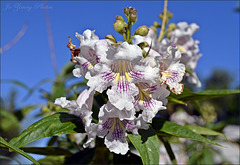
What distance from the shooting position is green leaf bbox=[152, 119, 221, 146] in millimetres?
888

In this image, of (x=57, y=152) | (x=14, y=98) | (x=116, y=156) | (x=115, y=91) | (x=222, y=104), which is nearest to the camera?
(x=115, y=91)

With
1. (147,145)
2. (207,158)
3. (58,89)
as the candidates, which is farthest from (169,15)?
(207,158)

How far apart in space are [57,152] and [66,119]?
0.30 meters

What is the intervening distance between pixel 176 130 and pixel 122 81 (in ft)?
0.93

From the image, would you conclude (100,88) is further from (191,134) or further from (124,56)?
(191,134)

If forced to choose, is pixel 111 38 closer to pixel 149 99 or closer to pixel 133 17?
pixel 133 17

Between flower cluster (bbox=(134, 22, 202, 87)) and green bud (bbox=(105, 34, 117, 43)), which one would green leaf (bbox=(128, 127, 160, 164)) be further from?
flower cluster (bbox=(134, 22, 202, 87))

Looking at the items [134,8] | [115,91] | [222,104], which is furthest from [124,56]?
[222,104]

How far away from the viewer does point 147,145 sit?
0.85 metres

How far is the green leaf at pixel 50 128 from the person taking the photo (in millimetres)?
833

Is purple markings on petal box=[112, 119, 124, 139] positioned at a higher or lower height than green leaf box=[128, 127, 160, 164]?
higher

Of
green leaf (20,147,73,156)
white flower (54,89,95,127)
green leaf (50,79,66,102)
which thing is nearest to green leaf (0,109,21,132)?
green leaf (50,79,66,102)

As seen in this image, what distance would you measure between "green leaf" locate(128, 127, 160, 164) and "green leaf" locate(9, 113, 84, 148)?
0.63 feet

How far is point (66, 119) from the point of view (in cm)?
93
